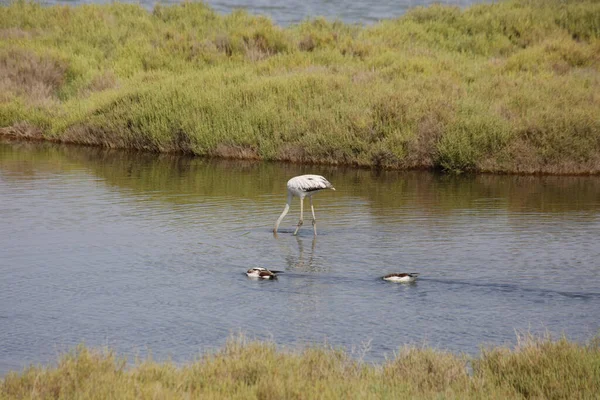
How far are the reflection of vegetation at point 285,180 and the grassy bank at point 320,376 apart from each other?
8.52 metres

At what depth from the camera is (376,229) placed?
14.5 metres

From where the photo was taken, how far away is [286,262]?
12.8m

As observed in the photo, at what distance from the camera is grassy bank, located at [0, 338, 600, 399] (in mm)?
6953

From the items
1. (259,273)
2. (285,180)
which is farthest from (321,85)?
(259,273)

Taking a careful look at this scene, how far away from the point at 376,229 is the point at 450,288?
A: 3278 mm

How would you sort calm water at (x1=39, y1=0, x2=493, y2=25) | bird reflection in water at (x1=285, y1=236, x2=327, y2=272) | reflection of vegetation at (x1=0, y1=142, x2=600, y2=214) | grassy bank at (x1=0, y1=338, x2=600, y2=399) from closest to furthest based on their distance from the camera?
grassy bank at (x1=0, y1=338, x2=600, y2=399), bird reflection in water at (x1=285, y1=236, x2=327, y2=272), reflection of vegetation at (x1=0, y1=142, x2=600, y2=214), calm water at (x1=39, y1=0, x2=493, y2=25)

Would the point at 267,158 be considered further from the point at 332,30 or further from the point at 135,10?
the point at 135,10

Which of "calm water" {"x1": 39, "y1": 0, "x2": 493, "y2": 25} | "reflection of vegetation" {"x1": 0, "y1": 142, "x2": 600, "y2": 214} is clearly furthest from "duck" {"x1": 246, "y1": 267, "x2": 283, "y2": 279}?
"calm water" {"x1": 39, "y1": 0, "x2": 493, "y2": 25}

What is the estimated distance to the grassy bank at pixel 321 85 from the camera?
2050 cm

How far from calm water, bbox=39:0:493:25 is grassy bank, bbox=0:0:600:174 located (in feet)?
31.1

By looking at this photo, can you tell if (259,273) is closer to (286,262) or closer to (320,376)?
(286,262)

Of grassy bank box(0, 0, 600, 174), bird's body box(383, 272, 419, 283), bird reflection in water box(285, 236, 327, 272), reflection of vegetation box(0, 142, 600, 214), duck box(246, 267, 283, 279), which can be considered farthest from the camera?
grassy bank box(0, 0, 600, 174)

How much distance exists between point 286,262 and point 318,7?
117 feet

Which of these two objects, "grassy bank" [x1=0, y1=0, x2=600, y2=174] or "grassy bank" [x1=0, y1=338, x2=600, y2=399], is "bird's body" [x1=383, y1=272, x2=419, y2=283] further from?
"grassy bank" [x1=0, y1=0, x2=600, y2=174]
